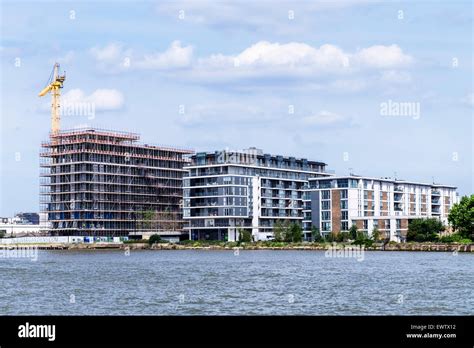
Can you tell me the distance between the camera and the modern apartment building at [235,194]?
590 ft

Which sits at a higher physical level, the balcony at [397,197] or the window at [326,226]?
the balcony at [397,197]

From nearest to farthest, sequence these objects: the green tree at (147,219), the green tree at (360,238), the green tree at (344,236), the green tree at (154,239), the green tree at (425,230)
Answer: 1. the green tree at (360,238)
2. the green tree at (425,230)
3. the green tree at (344,236)
4. the green tree at (154,239)
5. the green tree at (147,219)

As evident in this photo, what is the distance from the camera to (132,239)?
194625 mm

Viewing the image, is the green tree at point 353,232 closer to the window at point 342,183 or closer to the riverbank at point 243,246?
the riverbank at point 243,246

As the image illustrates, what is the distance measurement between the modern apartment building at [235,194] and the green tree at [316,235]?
14228mm

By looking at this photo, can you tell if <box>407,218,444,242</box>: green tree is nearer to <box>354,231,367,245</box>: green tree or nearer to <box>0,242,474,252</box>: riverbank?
<box>0,242,474,252</box>: riverbank

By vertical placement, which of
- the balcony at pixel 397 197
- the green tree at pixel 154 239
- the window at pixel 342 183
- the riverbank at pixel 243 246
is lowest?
the riverbank at pixel 243 246

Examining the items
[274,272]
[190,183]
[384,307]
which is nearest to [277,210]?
[190,183]
